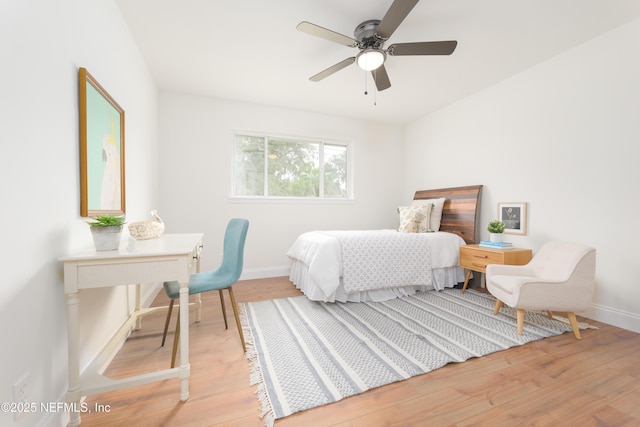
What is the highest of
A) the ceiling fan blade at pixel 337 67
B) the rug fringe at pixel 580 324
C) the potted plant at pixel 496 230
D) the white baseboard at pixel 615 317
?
the ceiling fan blade at pixel 337 67

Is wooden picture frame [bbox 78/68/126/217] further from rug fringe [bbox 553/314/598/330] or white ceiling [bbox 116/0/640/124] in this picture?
rug fringe [bbox 553/314/598/330]

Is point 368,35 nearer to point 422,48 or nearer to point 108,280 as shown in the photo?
point 422,48

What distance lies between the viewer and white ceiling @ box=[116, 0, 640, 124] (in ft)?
6.55

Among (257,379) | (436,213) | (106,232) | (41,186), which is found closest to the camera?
(41,186)

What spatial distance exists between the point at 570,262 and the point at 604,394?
1.03 m

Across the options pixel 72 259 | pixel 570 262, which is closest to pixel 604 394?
pixel 570 262


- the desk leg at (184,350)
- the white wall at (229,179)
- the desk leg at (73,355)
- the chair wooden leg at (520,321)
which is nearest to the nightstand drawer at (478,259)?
the chair wooden leg at (520,321)

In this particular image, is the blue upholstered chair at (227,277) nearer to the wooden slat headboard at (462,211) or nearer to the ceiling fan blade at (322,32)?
the ceiling fan blade at (322,32)

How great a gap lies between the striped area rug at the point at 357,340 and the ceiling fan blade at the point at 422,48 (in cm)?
227

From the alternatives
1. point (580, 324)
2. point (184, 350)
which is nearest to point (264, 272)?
point (184, 350)

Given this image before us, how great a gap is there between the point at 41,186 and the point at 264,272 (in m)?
2.94

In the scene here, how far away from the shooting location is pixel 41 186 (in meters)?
1.08

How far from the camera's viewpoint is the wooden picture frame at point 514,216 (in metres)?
2.97

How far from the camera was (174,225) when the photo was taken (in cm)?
347
